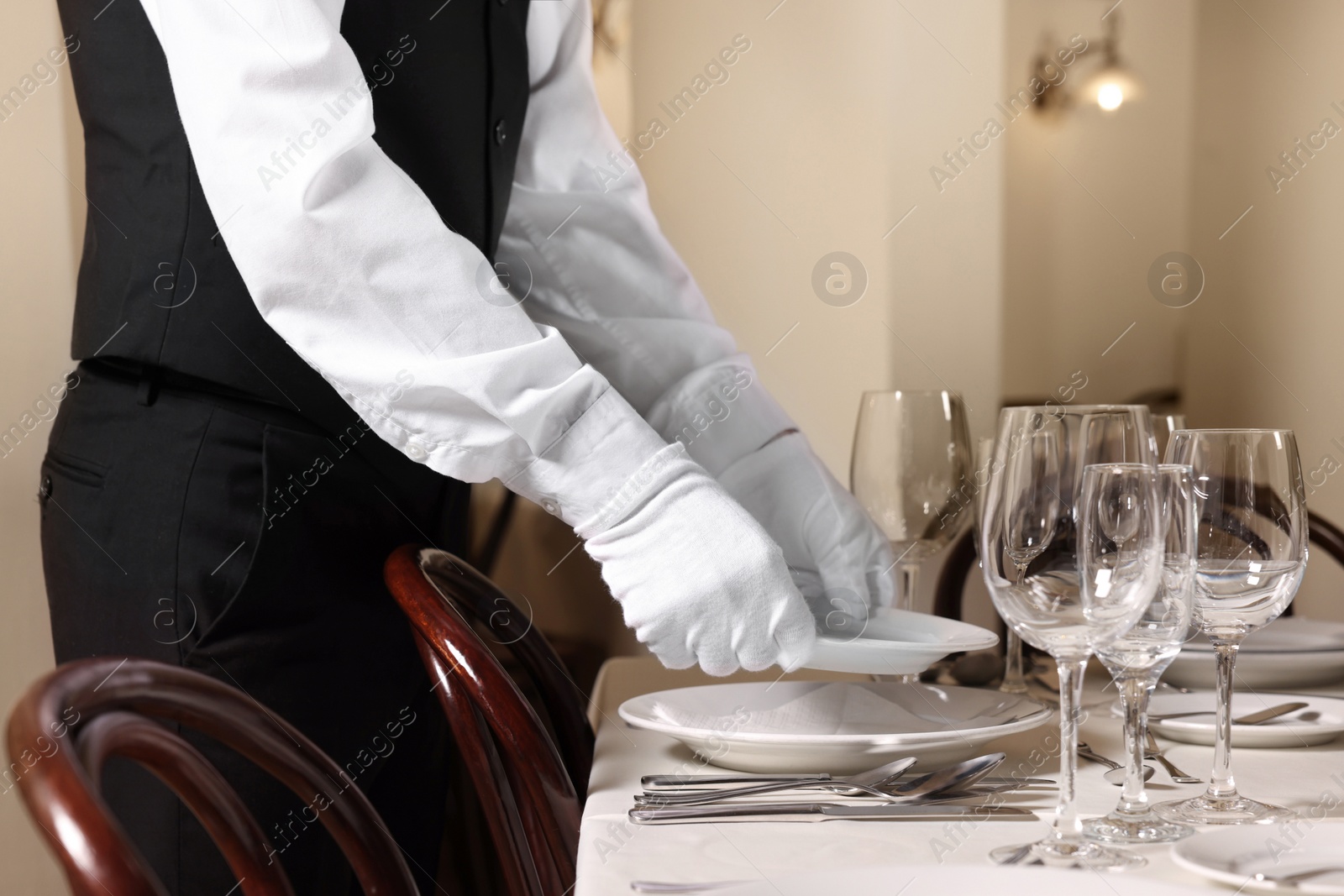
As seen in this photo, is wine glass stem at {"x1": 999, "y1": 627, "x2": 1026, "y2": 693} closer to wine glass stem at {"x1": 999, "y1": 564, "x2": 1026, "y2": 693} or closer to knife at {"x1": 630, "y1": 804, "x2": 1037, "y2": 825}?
wine glass stem at {"x1": 999, "y1": 564, "x2": 1026, "y2": 693}

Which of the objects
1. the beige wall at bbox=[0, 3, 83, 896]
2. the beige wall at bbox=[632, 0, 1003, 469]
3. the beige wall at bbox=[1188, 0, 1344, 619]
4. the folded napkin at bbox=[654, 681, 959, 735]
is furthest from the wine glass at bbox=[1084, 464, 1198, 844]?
the beige wall at bbox=[1188, 0, 1344, 619]

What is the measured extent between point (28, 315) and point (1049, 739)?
117 centimetres

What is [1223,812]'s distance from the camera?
20.9 inches

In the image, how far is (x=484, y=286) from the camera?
Answer: 2.23ft

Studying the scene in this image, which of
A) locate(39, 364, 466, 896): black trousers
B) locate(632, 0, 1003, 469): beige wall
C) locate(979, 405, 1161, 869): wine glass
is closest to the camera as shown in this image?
locate(979, 405, 1161, 869): wine glass

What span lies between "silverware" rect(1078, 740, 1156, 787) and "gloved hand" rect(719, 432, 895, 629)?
0.54ft

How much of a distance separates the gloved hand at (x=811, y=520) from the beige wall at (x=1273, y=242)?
164 cm

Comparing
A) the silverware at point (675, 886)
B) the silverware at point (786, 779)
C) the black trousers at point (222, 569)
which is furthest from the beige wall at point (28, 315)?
the silverware at point (675, 886)

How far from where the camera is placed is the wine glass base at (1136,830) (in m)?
0.48

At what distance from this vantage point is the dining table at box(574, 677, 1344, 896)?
457 millimetres

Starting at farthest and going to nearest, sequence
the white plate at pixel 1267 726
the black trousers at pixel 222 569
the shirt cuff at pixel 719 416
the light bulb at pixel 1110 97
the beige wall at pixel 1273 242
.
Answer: the light bulb at pixel 1110 97, the beige wall at pixel 1273 242, the shirt cuff at pixel 719 416, the black trousers at pixel 222 569, the white plate at pixel 1267 726

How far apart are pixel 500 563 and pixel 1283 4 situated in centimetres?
198

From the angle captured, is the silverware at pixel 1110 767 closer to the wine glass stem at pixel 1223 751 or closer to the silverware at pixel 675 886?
the wine glass stem at pixel 1223 751

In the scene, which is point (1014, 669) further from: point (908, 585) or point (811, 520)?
point (811, 520)
